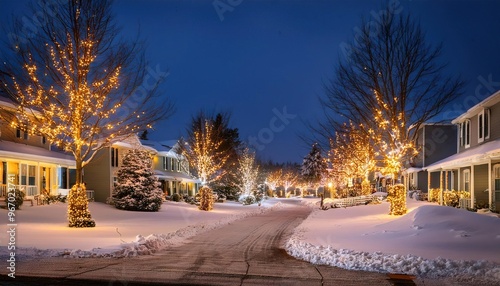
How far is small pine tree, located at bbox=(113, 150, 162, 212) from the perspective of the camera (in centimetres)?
3472

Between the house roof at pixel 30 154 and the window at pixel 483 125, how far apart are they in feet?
87.7

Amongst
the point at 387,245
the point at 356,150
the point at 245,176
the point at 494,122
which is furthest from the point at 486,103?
the point at 245,176

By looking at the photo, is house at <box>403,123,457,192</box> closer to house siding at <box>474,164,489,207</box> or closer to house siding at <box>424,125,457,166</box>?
house siding at <box>424,125,457,166</box>

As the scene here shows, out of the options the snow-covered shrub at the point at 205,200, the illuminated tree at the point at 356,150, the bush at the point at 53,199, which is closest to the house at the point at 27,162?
the bush at the point at 53,199

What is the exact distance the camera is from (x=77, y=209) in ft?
67.3

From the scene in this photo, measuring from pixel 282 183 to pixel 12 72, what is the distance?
97851mm

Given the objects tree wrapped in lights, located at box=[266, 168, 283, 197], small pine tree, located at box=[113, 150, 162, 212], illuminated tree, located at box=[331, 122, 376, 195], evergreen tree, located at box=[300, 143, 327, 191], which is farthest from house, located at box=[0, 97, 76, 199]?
tree wrapped in lights, located at box=[266, 168, 283, 197]

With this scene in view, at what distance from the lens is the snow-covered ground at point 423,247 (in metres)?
10.7

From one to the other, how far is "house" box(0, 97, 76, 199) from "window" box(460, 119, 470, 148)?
26635 millimetres

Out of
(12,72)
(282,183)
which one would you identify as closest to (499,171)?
(12,72)

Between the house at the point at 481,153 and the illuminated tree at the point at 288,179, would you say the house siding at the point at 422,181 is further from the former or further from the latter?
the illuminated tree at the point at 288,179

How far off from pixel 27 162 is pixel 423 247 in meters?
26.8

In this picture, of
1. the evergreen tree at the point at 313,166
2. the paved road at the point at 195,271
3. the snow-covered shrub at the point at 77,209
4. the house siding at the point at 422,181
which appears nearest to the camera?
the paved road at the point at 195,271

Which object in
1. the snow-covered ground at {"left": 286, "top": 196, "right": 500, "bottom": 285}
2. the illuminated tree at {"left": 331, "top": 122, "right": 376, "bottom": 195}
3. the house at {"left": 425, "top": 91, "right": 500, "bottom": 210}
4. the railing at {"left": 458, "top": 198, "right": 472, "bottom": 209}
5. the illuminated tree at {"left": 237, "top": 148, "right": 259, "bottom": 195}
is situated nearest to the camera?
the snow-covered ground at {"left": 286, "top": 196, "right": 500, "bottom": 285}
